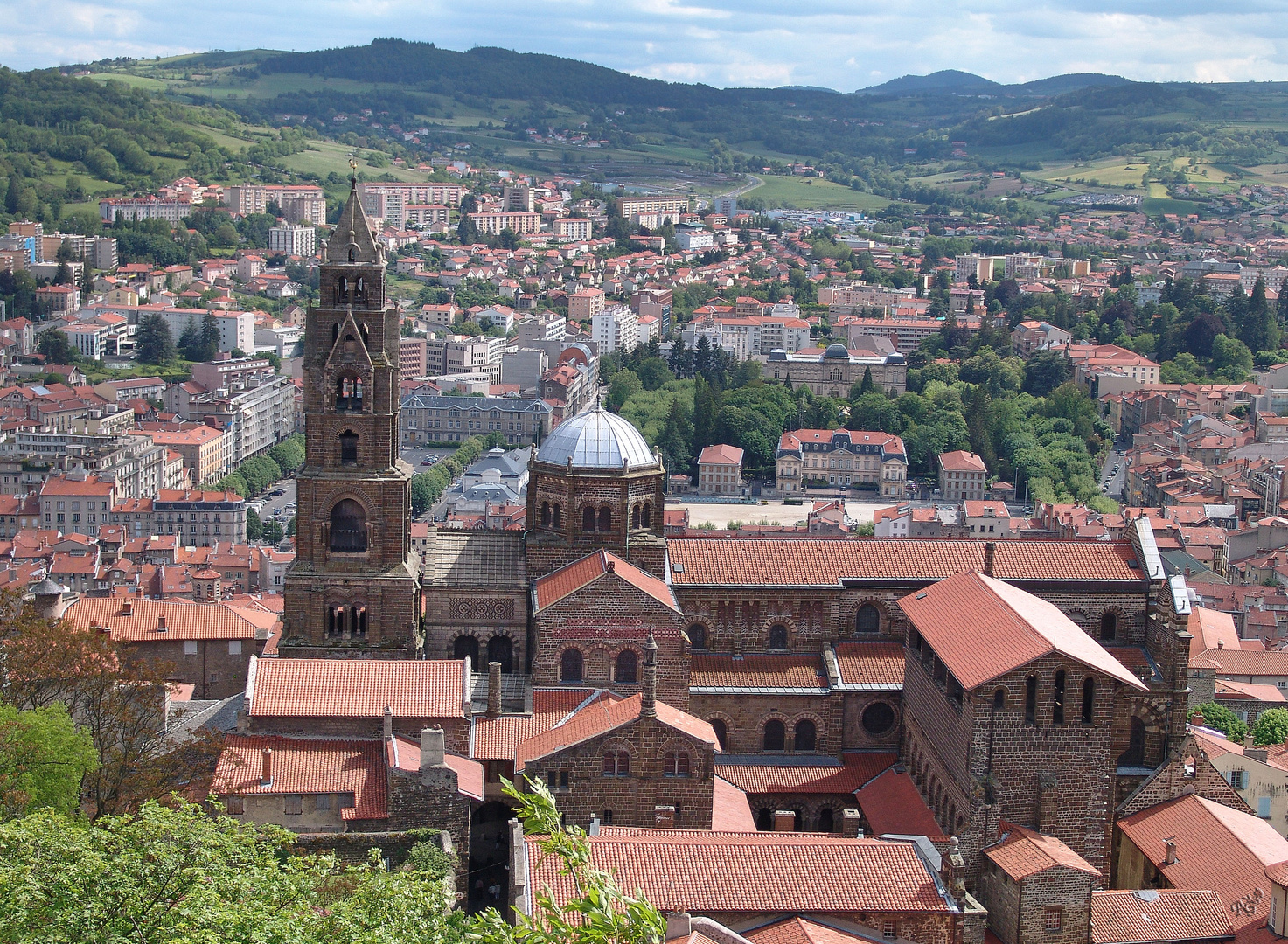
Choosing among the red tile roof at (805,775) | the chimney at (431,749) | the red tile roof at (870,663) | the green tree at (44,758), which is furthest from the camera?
the red tile roof at (870,663)

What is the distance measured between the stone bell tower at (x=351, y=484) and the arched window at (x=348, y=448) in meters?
0.03

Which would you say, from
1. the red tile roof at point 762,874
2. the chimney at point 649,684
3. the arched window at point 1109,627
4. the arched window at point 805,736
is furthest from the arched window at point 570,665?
the arched window at point 1109,627

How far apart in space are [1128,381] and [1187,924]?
433ft

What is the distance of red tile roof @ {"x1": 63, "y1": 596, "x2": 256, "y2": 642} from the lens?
195 ft

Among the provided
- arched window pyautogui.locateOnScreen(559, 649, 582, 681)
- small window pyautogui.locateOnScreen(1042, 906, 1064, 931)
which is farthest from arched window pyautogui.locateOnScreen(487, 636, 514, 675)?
small window pyautogui.locateOnScreen(1042, 906, 1064, 931)

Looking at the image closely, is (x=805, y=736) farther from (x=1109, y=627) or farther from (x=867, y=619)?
(x=1109, y=627)

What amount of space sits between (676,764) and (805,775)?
670 centimetres

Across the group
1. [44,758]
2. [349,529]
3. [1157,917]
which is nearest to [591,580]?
[349,529]

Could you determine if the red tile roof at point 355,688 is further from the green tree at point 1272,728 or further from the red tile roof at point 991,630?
the green tree at point 1272,728

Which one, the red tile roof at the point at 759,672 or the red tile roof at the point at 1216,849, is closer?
the red tile roof at the point at 1216,849

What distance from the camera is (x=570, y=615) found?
46438 millimetres

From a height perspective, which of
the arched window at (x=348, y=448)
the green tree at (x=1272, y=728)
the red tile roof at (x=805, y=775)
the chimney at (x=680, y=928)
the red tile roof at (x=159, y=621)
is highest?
the arched window at (x=348, y=448)

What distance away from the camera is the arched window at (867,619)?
50406 millimetres

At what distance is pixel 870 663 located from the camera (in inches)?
1950
